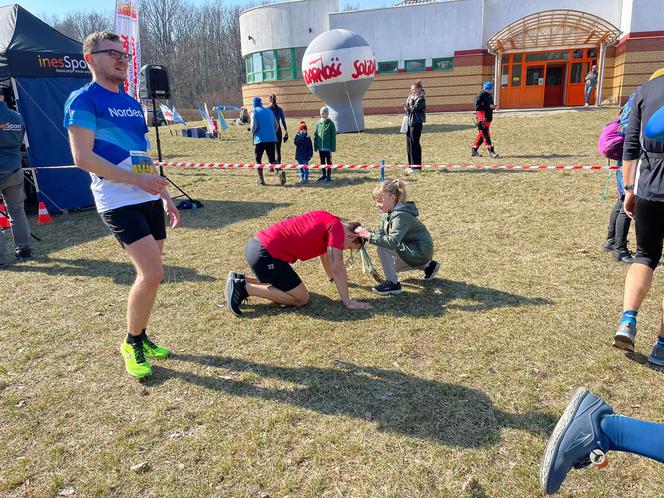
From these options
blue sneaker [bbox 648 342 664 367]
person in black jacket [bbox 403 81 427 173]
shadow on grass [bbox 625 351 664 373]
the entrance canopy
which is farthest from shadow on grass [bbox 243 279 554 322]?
the entrance canopy

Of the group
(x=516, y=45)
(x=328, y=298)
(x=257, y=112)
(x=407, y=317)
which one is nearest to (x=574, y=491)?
(x=407, y=317)

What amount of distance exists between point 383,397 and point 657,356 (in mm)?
1875

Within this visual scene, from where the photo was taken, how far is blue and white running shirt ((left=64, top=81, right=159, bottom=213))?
283cm

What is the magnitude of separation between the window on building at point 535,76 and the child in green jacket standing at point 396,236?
23.2 metres

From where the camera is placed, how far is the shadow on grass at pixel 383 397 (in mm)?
2719

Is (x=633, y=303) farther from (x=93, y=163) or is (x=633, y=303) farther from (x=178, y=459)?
(x=93, y=163)

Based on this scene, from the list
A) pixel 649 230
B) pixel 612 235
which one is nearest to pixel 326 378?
pixel 649 230

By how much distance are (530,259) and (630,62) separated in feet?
71.4

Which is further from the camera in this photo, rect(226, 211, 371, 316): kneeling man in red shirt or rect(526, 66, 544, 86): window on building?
rect(526, 66, 544, 86): window on building

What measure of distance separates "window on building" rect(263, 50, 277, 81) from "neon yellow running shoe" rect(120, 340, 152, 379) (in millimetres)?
27274

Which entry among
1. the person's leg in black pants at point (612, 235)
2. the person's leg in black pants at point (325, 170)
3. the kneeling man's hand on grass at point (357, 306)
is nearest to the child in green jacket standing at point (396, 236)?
the kneeling man's hand on grass at point (357, 306)

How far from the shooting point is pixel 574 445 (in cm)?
202

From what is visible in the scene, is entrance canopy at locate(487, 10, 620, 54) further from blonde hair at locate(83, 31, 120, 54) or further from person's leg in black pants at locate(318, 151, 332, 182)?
blonde hair at locate(83, 31, 120, 54)

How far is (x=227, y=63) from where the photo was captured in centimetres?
6088
